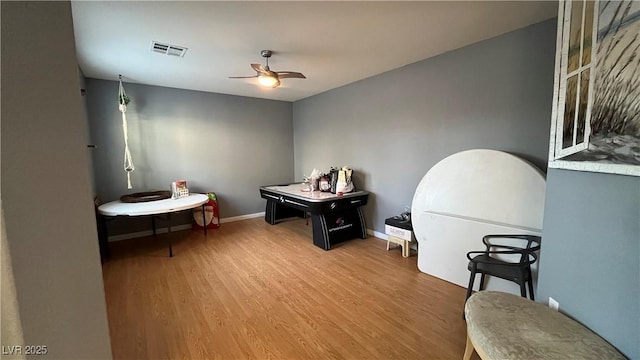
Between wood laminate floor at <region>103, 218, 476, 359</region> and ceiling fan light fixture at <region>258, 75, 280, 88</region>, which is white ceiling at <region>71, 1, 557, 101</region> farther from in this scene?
wood laminate floor at <region>103, 218, 476, 359</region>

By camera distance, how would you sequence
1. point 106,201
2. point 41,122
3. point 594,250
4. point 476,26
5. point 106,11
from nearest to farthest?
point 41,122, point 594,250, point 106,11, point 476,26, point 106,201

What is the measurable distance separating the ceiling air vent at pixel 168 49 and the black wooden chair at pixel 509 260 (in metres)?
3.48

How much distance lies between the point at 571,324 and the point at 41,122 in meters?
2.36

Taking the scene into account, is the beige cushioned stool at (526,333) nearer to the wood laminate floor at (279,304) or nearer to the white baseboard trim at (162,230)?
the wood laminate floor at (279,304)

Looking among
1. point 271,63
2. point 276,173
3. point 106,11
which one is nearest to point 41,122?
point 106,11

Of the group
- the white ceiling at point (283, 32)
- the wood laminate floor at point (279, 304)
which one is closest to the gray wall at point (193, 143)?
the white ceiling at point (283, 32)

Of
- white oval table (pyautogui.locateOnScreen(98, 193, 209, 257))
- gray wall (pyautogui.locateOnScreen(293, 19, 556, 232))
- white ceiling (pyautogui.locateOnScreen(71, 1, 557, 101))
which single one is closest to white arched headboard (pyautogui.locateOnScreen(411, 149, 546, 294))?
gray wall (pyautogui.locateOnScreen(293, 19, 556, 232))

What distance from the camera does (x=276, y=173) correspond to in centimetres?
573

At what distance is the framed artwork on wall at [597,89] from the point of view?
3.91ft

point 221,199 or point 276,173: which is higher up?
point 276,173

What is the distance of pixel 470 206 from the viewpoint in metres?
2.74

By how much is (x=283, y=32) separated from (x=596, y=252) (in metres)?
2.73

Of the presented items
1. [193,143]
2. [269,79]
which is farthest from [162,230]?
[269,79]

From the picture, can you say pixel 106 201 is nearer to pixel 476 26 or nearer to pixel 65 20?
pixel 65 20
